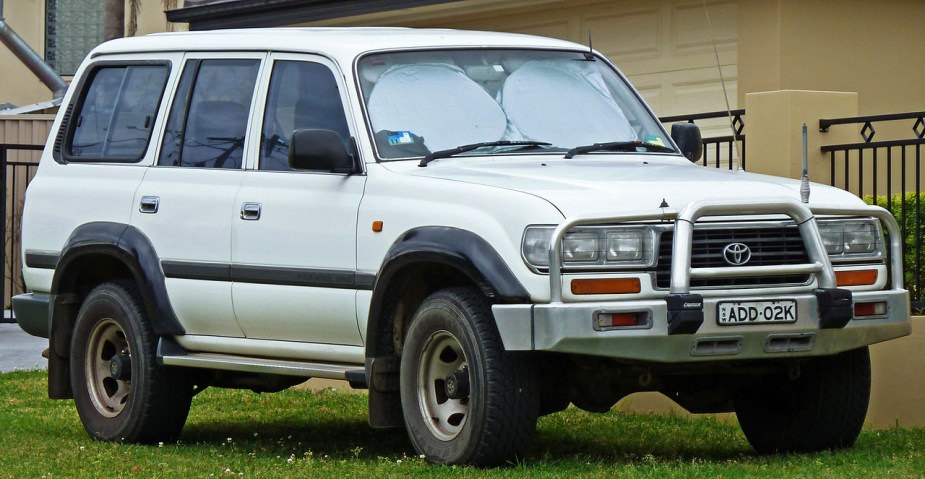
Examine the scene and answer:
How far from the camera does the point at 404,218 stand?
24.5 feet

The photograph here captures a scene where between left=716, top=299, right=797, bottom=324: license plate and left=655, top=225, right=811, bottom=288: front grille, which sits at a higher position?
left=655, top=225, right=811, bottom=288: front grille

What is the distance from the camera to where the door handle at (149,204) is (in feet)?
28.8

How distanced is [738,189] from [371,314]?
65.8 inches

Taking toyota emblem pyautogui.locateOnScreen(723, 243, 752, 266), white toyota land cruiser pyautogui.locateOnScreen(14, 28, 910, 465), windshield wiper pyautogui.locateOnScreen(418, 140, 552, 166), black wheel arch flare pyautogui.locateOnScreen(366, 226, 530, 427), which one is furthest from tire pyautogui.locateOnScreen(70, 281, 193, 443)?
toyota emblem pyautogui.locateOnScreen(723, 243, 752, 266)

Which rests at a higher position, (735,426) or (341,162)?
(341,162)

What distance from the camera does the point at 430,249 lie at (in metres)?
7.13

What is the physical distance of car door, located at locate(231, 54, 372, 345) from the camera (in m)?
7.83

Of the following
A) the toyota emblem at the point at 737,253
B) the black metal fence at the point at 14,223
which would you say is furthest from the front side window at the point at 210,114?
the black metal fence at the point at 14,223

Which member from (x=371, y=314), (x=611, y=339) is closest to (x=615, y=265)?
(x=611, y=339)

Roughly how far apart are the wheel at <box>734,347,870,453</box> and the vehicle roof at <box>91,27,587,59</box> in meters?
2.05

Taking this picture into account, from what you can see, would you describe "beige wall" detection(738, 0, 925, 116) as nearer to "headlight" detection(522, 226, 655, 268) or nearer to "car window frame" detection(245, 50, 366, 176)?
"car window frame" detection(245, 50, 366, 176)

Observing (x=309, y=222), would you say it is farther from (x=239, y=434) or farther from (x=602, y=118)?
(x=239, y=434)

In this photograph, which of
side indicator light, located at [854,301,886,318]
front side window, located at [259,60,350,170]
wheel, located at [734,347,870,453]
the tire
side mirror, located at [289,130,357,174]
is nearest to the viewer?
side indicator light, located at [854,301,886,318]

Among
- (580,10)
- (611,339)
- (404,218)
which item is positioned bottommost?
(611,339)
